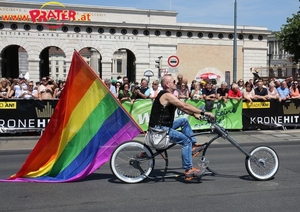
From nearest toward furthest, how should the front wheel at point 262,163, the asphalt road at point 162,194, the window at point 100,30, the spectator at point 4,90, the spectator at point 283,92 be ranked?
the asphalt road at point 162,194 → the front wheel at point 262,163 → the spectator at point 4,90 → the spectator at point 283,92 → the window at point 100,30

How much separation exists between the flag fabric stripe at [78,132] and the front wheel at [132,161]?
383mm

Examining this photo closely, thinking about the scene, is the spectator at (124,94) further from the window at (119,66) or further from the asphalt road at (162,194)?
the window at (119,66)

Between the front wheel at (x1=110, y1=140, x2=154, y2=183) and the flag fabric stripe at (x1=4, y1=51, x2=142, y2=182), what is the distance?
0.38 metres

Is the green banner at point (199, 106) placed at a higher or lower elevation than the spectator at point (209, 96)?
lower

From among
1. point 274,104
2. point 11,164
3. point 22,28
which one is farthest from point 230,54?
point 11,164

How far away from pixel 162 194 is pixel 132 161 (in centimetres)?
87

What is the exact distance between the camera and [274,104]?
1462 centimetres

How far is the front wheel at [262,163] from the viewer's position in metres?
6.77

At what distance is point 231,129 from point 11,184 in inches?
369

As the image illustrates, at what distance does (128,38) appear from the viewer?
4259cm

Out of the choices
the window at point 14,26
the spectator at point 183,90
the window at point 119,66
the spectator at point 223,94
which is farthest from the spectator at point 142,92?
the window at point 119,66

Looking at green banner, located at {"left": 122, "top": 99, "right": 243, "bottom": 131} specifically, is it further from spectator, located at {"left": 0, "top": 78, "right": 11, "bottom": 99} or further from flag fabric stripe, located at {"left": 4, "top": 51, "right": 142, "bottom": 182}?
flag fabric stripe, located at {"left": 4, "top": 51, "right": 142, "bottom": 182}

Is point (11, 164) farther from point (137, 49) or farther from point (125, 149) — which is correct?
point (137, 49)

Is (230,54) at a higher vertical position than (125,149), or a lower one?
higher
